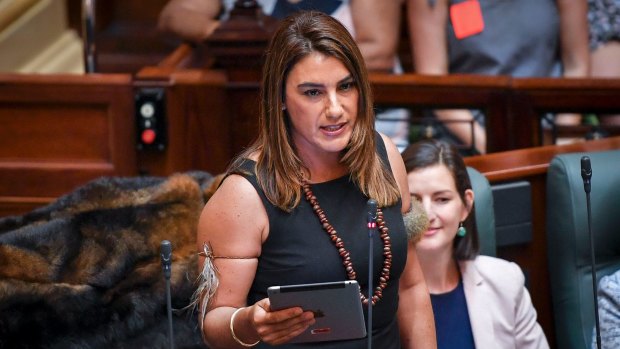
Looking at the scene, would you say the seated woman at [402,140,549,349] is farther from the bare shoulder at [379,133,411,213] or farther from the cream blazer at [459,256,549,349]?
the bare shoulder at [379,133,411,213]

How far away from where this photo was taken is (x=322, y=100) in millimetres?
1866

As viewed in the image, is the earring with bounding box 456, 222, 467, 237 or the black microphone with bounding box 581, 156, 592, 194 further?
the earring with bounding box 456, 222, 467, 237

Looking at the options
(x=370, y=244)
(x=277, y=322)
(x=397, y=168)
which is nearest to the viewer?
(x=277, y=322)

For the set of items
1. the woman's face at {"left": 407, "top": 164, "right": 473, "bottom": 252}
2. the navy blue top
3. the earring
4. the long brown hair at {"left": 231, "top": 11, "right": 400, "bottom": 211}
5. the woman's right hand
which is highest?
the long brown hair at {"left": 231, "top": 11, "right": 400, "bottom": 211}

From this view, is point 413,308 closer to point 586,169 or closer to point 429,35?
point 586,169

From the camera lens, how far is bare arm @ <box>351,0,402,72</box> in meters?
3.81

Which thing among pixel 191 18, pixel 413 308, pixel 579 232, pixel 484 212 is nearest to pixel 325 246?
pixel 413 308

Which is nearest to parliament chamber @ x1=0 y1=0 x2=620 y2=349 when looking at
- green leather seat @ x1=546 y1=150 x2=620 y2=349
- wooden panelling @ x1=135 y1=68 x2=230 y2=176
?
wooden panelling @ x1=135 y1=68 x2=230 y2=176

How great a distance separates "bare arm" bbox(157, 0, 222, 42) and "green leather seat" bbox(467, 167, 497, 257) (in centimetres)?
135

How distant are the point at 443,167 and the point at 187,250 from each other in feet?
2.00

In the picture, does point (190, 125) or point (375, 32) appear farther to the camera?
point (375, 32)

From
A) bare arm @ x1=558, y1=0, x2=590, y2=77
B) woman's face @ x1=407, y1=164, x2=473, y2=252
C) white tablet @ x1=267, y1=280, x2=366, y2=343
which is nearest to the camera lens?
white tablet @ x1=267, y1=280, x2=366, y2=343

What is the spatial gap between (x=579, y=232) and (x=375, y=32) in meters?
1.25

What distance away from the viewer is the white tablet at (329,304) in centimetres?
169
